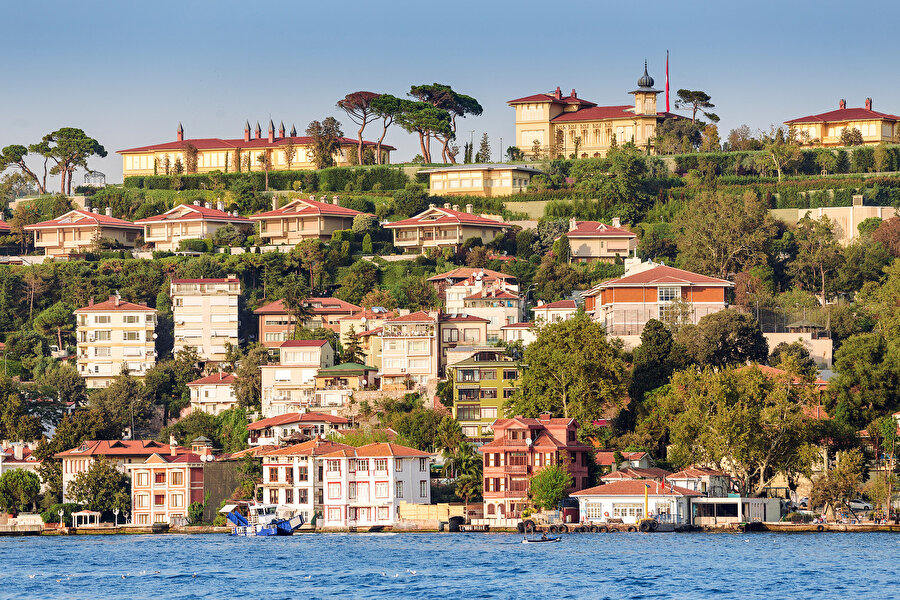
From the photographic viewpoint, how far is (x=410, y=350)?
322 feet

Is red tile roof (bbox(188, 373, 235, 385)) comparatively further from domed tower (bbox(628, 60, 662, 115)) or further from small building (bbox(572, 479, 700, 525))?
domed tower (bbox(628, 60, 662, 115))

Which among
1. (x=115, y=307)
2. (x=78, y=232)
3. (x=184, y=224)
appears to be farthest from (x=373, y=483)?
(x=78, y=232)

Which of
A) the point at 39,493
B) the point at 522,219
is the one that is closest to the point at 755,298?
the point at 522,219

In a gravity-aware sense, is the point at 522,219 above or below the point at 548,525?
above

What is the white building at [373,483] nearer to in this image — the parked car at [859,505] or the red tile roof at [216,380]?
the red tile roof at [216,380]

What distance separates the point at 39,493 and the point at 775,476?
40.2m

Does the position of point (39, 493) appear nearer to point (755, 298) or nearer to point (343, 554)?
point (343, 554)

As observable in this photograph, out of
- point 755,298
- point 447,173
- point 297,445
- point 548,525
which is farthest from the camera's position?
point 447,173

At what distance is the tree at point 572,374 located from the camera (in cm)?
8388

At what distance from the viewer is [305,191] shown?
434 feet

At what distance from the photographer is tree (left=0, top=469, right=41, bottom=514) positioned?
290ft

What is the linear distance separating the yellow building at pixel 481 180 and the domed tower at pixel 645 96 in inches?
545

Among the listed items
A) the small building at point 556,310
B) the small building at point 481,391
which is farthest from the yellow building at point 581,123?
the small building at point 481,391

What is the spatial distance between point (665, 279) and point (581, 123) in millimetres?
45863
